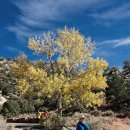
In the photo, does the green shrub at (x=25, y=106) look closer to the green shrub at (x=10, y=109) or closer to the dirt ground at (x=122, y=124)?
the green shrub at (x=10, y=109)

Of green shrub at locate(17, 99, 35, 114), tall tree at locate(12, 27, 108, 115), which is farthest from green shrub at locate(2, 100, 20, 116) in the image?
tall tree at locate(12, 27, 108, 115)

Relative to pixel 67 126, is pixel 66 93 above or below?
above

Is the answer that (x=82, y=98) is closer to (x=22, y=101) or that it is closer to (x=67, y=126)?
(x=67, y=126)

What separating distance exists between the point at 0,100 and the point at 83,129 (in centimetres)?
5767

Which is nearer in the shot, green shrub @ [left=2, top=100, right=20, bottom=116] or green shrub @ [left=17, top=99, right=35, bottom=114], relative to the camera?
green shrub @ [left=2, top=100, right=20, bottom=116]

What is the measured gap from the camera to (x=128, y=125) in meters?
32.9

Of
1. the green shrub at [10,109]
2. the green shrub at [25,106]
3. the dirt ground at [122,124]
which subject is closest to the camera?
the dirt ground at [122,124]

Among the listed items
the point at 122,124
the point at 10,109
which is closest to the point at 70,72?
the point at 122,124

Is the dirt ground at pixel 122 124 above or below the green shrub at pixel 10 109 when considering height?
below

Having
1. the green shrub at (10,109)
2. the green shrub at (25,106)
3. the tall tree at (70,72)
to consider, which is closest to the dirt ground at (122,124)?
the tall tree at (70,72)

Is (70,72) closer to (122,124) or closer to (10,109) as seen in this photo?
(122,124)

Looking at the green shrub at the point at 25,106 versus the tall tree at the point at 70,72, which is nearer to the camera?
the tall tree at the point at 70,72

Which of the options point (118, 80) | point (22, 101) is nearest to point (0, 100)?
point (22, 101)

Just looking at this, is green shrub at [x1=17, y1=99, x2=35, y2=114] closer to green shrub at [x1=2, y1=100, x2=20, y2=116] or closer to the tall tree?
green shrub at [x1=2, y1=100, x2=20, y2=116]
